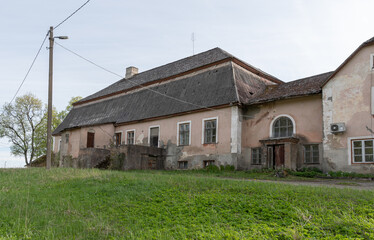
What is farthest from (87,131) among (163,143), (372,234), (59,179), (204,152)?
(372,234)

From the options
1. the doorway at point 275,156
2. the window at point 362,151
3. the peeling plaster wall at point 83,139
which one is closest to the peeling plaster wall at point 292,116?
the doorway at point 275,156

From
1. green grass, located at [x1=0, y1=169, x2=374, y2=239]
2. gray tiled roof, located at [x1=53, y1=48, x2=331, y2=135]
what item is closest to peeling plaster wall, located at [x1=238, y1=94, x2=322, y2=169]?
gray tiled roof, located at [x1=53, y1=48, x2=331, y2=135]

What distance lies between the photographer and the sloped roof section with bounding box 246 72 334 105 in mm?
18094

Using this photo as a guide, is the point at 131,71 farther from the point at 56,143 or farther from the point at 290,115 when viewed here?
the point at 290,115

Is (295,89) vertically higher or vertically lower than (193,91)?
lower

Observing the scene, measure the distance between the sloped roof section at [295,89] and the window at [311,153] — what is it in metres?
2.80

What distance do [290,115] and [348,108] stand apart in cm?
333

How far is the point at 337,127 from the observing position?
1623 cm

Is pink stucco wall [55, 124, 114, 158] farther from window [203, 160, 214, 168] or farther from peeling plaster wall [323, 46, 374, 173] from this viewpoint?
peeling plaster wall [323, 46, 374, 173]

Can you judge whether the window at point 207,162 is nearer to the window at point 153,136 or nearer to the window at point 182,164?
the window at point 182,164

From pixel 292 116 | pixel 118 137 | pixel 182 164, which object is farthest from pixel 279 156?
pixel 118 137

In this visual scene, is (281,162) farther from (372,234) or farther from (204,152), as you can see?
(372,234)

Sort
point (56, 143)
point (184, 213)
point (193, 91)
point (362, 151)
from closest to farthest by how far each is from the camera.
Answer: point (184, 213)
point (362, 151)
point (193, 91)
point (56, 143)

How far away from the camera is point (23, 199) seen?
8.84 m
